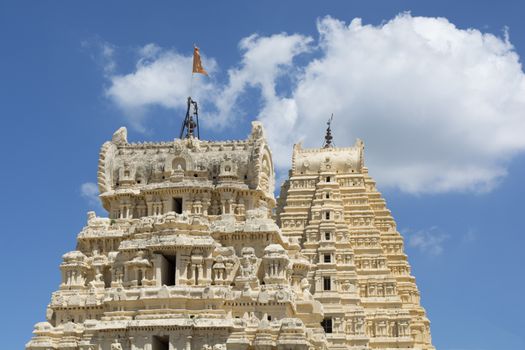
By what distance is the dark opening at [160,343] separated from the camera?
72500 millimetres

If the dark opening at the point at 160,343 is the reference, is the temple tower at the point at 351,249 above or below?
above

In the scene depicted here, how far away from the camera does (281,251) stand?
75.9 metres

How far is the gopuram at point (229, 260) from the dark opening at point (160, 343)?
0.46ft

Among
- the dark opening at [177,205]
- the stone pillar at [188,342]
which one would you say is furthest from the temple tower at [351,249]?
the stone pillar at [188,342]

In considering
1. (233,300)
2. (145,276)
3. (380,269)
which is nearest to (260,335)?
(233,300)

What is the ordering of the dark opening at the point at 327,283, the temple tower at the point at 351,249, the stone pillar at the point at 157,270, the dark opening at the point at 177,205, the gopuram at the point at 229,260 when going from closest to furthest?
the gopuram at the point at 229,260 < the stone pillar at the point at 157,270 < the dark opening at the point at 177,205 < the temple tower at the point at 351,249 < the dark opening at the point at 327,283

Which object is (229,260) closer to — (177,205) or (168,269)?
(168,269)

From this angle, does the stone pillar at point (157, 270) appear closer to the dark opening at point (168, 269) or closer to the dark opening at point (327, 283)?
the dark opening at point (168, 269)

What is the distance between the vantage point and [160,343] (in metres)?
73.6

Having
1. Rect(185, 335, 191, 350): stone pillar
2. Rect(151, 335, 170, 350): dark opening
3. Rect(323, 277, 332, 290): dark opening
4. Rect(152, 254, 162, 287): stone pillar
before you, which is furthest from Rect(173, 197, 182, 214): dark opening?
Rect(323, 277, 332, 290): dark opening

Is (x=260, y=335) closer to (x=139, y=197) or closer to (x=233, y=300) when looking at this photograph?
(x=233, y=300)

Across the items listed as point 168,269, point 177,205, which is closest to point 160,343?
point 168,269

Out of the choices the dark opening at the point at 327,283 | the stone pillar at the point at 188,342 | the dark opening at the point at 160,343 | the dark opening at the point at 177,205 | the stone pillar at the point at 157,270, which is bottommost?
the stone pillar at the point at 188,342

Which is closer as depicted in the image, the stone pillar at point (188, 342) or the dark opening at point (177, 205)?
the stone pillar at point (188, 342)
